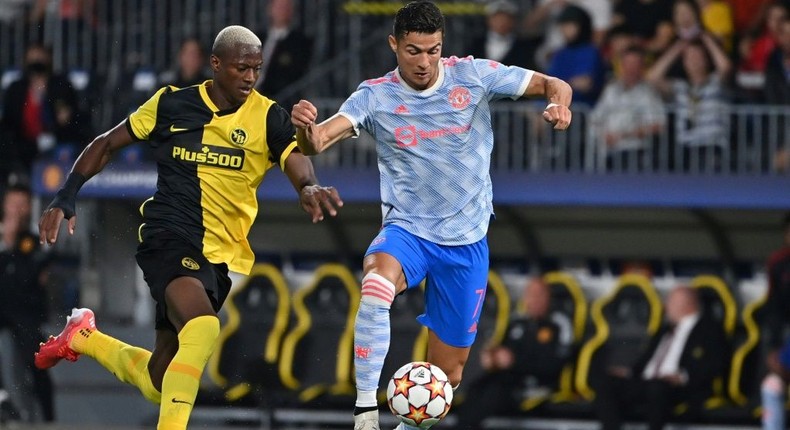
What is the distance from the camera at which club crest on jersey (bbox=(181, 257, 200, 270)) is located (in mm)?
9211

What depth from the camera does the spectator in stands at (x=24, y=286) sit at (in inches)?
632

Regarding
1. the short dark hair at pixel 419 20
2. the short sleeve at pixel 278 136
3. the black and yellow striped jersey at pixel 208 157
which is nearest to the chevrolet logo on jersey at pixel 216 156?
the black and yellow striped jersey at pixel 208 157

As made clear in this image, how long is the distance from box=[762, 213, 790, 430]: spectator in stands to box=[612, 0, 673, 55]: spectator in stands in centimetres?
197

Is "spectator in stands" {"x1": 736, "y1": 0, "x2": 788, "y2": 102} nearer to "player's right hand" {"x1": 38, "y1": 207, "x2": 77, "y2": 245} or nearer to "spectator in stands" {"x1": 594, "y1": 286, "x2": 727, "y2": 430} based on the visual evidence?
"spectator in stands" {"x1": 594, "y1": 286, "x2": 727, "y2": 430}

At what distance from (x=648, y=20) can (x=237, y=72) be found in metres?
7.28

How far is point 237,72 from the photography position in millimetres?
9211

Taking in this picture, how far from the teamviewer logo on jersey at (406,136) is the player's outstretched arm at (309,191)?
505mm

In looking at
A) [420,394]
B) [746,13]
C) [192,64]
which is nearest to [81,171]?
[420,394]

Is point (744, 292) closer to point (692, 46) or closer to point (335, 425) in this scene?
point (692, 46)

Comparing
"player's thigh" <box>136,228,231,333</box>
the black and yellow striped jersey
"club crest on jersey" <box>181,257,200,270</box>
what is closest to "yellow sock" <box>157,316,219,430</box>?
"player's thigh" <box>136,228,231,333</box>

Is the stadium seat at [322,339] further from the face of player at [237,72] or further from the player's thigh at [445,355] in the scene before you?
the face of player at [237,72]

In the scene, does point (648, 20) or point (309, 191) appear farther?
point (648, 20)

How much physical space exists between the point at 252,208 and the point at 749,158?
681 centimetres

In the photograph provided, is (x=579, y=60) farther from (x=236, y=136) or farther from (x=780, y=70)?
(x=236, y=136)
